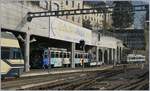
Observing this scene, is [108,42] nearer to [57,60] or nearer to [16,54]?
[57,60]

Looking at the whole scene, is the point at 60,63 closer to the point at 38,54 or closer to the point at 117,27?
the point at 38,54

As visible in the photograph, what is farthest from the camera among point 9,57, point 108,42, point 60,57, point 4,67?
point 108,42

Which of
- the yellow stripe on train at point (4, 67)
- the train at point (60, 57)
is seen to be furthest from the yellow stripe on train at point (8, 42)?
the train at point (60, 57)

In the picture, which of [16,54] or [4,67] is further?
[16,54]

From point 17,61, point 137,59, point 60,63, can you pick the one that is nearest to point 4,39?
point 17,61

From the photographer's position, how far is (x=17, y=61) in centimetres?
3269

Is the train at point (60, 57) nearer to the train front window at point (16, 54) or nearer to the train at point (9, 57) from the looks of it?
the train front window at point (16, 54)

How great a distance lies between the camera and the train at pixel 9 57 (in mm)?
30656

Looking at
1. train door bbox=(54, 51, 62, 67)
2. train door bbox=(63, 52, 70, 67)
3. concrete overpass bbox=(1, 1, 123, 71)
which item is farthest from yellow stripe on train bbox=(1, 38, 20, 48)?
train door bbox=(63, 52, 70, 67)

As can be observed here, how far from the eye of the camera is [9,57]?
31641 millimetres

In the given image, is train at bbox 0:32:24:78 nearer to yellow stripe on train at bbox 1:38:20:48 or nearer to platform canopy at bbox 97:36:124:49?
yellow stripe on train at bbox 1:38:20:48

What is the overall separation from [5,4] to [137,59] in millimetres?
68429

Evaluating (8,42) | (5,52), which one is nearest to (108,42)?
(8,42)

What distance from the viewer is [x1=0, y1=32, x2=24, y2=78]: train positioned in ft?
101
